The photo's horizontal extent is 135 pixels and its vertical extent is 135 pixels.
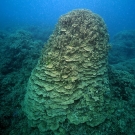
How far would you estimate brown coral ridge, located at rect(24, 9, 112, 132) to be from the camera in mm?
3994

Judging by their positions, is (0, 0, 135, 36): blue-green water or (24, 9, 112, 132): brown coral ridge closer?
(24, 9, 112, 132): brown coral ridge

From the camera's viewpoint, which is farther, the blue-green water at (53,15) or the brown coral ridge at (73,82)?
the blue-green water at (53,15)

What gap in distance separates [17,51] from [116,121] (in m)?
5.40

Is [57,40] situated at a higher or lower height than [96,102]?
higher

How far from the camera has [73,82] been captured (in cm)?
403

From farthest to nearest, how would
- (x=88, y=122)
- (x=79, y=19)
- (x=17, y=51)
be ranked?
(x=17, y=51) → (x=79, y=19) → (x=88, y=122)

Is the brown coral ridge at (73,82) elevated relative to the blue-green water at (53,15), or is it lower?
lower

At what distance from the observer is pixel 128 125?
4.04m

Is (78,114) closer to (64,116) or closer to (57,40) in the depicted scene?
(64,116)

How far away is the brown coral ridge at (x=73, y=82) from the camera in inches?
157

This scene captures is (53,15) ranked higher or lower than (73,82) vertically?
higher

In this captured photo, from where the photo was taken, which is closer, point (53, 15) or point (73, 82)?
point (73, 82)

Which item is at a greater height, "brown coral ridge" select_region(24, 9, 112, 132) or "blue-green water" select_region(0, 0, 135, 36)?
"blue-green water" select_region(0, 0, 135, 36)

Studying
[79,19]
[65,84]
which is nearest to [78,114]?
[65,84]
